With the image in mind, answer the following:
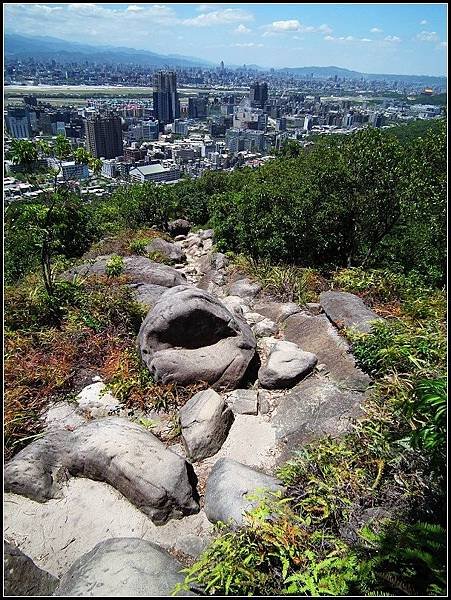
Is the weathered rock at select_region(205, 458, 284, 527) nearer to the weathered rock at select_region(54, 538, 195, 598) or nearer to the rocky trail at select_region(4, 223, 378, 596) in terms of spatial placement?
the rocky trail at select_region(4, 223, 378, 596)

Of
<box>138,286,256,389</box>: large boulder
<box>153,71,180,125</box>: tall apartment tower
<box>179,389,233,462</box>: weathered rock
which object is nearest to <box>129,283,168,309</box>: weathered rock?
<box>138,286,256,389</box>: large boulder

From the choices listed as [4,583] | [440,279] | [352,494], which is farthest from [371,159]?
[4,583]

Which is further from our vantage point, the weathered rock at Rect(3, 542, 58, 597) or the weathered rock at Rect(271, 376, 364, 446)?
the weathered rock at Rect(271, 376, 364, 446)

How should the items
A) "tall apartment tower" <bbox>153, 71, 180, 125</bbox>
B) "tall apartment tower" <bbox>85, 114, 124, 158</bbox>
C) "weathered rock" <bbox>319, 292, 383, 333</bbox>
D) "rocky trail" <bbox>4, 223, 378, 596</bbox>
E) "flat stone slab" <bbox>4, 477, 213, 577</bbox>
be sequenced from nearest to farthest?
1. "rocky trail" <bbox>4, 223, 378, 596</bbox>
2. "flat stone slab" <bbox>4, 477, 213, 577</bbox>
3. "weathered rock" <bbox>319, 292, 383, 333</bbox>
4. "tall apartment tower" <bbox>85, 114, 124, 158</bbox>
5. "tall apartment tower" <bbox>153, 71, 180, 125</bbox>

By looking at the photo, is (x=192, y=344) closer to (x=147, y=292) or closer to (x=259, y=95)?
(x=147, y=292)

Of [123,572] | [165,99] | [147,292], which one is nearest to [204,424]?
[123,572]
